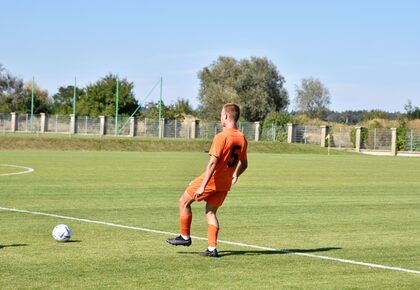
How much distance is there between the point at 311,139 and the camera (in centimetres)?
8844

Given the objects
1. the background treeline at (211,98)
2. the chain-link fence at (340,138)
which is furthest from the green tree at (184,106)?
the chain-link fence at (340,138)

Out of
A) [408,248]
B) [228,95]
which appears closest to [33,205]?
[408,248]

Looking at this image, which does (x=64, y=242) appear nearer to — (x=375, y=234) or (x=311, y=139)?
(x=375, y=234)

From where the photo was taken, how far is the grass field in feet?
31.8

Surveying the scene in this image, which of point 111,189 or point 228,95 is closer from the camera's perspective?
point 111,189

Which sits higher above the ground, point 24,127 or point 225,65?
point 225,65

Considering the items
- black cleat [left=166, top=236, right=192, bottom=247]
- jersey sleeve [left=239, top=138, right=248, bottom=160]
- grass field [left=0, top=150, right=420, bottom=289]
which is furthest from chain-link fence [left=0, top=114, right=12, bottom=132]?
jersey sleeve [left=239, top=138, right=248, bottom=160]

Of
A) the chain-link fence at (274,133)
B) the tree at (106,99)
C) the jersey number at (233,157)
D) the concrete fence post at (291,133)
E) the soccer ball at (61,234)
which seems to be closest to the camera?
the jersey number at (233,157)

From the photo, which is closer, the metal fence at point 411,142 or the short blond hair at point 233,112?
the short blond hair at point 233,112

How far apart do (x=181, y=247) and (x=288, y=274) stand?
2.39m

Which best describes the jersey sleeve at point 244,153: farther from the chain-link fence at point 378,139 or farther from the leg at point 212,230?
the chain-link fence at point 378,139

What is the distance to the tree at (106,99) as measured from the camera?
99.4 metres

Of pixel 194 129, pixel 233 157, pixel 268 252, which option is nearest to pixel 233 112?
pixel 233 157

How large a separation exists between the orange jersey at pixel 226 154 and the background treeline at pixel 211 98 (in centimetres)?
7907
